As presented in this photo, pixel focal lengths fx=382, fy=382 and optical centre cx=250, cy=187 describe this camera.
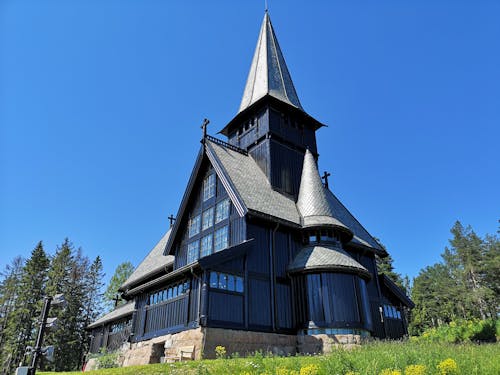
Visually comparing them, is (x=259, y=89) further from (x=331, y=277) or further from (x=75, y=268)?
(x=75, y=268)

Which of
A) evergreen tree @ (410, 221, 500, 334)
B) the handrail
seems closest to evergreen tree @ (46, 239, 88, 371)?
the handrail

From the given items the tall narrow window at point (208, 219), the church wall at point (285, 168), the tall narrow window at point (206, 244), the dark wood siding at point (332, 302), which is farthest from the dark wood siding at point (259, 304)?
the church wall at point (285, 168)

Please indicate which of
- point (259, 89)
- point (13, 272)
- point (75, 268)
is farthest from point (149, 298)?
point (13, 272)

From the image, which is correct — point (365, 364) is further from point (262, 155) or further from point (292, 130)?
point (292, 130)

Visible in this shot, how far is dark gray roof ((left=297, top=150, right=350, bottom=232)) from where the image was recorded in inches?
792

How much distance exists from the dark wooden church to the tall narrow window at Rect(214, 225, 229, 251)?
0.06 metres

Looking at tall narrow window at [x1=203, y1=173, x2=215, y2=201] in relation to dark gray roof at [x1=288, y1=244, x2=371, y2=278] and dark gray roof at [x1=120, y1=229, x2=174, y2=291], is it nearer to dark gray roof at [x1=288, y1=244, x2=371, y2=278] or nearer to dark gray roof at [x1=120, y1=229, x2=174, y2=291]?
dark gray roof at [x1=120, y1=229, x2=174, y2=291]

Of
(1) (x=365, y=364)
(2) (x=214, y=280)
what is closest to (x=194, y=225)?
(2) (x=214, y=280)

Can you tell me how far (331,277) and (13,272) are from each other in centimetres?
4462

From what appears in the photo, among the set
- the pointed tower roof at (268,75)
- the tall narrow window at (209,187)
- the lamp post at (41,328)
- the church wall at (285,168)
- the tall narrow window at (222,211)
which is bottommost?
the lamp post at (41,328)

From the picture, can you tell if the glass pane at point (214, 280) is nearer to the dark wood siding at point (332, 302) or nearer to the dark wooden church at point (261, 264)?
the dark wooden church at point (261, 264)

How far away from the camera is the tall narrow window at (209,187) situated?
72.7 feet

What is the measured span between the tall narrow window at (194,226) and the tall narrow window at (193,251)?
0.64 meters

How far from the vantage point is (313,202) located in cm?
2131
